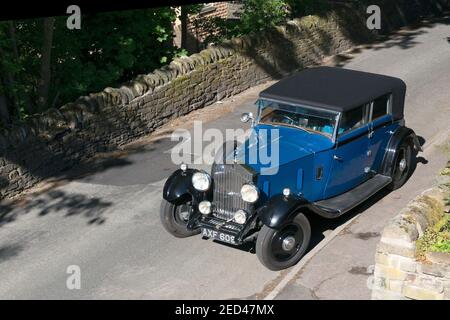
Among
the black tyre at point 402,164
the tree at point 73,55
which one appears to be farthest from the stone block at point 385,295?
the tree at point 73,55

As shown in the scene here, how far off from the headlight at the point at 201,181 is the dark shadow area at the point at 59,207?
6.95 ft

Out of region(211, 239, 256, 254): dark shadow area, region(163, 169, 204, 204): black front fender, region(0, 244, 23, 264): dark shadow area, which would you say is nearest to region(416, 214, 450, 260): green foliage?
region(211, 239, 256, 254): dark shadow area

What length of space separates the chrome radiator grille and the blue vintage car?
14 millimetres

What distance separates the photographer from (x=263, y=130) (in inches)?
371

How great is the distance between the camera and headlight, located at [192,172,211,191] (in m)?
8.59

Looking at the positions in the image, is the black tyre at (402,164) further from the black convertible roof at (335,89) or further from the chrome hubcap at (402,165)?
the black convertible roof at (335,89)

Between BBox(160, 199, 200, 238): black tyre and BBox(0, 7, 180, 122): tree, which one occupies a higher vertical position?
BBox(0, 7, 180, 122): tree

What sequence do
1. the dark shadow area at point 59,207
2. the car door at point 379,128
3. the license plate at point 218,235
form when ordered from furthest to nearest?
the dark shadow area at point 59,207, the car door at point 379,128, the license plate at point 218,235

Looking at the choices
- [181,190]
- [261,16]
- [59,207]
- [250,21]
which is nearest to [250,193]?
[181,190]

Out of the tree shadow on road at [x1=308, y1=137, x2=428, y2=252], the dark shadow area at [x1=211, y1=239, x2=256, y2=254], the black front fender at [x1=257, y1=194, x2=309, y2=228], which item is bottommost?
the dark shadow area at [x1=211, y1=239, x2=256, y2=254]

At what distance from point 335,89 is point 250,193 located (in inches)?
99.9

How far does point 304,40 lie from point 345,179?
8.41m

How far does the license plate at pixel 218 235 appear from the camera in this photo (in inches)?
324

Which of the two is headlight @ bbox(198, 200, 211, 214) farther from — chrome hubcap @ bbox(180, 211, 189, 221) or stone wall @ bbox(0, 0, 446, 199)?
stone wall @ bbox(0, 0, 446, 199)
